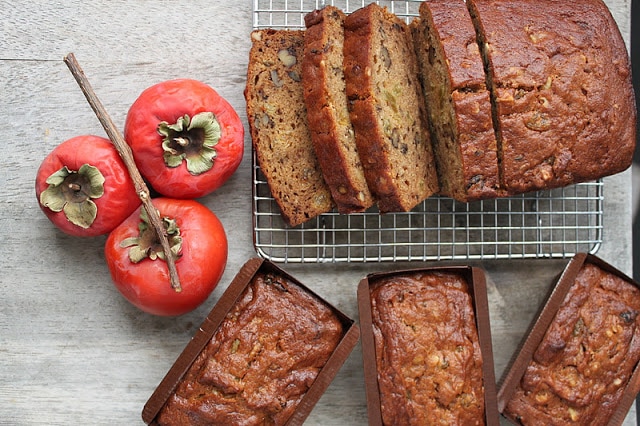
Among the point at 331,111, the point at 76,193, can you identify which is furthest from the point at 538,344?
the point at 76,193

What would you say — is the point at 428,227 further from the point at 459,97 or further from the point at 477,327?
the point at 459,97

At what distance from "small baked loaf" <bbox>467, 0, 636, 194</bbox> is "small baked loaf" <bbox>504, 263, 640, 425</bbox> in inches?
19.0

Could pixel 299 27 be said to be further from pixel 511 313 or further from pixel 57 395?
pixel 57 395

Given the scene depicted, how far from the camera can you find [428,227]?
2533 millimetres

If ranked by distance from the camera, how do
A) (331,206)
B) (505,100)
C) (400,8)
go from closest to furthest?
(505,100) < (331,206) < (400,8)

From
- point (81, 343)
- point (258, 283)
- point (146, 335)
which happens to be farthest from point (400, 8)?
point (81, 343)

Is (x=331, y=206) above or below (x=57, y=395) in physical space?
above

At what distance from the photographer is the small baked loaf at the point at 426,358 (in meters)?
2.18

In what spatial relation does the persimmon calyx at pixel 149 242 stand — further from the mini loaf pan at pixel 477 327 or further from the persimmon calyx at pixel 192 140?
the mini loaf pan at pixel 477 327

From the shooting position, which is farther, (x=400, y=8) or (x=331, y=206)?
(x=400, y=8)

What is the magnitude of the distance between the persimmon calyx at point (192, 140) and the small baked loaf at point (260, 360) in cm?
45

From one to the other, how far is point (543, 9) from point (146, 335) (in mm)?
1941

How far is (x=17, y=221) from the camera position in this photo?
2.40 m

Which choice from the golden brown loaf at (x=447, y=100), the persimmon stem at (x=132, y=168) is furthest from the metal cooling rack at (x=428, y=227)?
the persimmon stem at (x=132, y=168)
